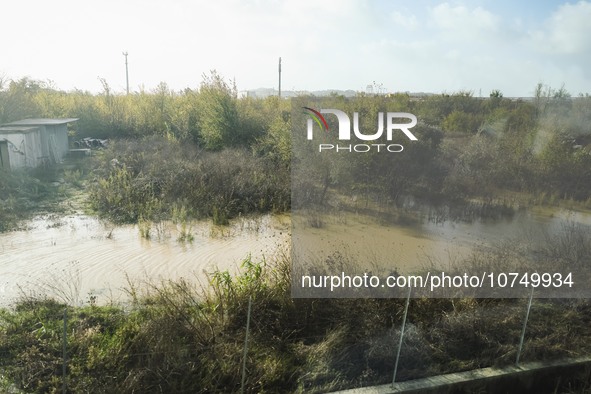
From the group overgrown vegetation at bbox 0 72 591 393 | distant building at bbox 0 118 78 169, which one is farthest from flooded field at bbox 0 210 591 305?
distant building at bbox 0 118 78 169

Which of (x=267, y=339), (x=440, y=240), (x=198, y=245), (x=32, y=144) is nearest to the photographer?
(x=267, y=339)

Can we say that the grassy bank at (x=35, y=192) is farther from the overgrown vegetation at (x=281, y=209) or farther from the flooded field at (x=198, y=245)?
the flooded field at (x=198, y=245)

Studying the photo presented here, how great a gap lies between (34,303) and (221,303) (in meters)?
2.35

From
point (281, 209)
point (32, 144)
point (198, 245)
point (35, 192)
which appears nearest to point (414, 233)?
point (281, 209)

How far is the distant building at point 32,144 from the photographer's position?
12.3 metres

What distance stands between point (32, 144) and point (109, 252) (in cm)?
738

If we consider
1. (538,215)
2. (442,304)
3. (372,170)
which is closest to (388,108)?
(372,170)

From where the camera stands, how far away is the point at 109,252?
310 inches

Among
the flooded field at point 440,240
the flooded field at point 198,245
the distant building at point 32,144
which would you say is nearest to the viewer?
the flooded field at point 440,240

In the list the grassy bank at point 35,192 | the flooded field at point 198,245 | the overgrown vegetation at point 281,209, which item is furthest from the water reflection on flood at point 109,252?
the grassy bank at point 35,192

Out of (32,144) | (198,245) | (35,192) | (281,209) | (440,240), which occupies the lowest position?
(198,245)

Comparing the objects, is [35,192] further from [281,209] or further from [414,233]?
[414,233]

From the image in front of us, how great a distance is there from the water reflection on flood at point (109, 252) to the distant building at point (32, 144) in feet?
12.9

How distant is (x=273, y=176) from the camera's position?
12.1 metres
